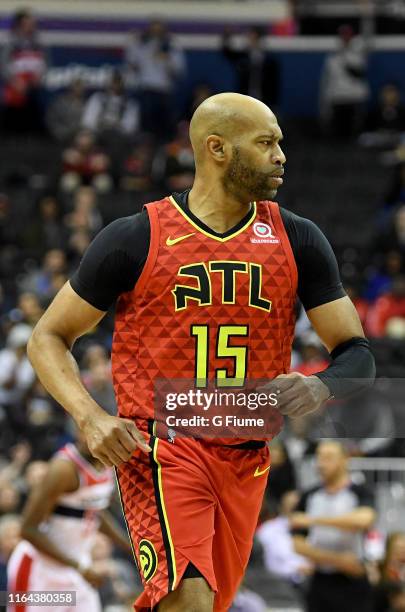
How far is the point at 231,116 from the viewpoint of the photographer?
17.8 ft

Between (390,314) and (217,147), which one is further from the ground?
(217,147)

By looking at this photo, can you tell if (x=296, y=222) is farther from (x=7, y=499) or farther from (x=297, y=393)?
(x=7, y=499)

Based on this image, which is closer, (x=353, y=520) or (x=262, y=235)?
(x=262, y=235)

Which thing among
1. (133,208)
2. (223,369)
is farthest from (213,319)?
(133,208)

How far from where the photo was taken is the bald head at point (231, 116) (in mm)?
5418

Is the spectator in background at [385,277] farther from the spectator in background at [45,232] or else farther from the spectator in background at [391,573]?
the spectator in background at [391,573]

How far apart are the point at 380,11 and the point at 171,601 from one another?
18659 mm

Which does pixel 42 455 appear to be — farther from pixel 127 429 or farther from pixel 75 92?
pixel 75 92

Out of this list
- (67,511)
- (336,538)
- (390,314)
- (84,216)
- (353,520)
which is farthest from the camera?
(84,216)

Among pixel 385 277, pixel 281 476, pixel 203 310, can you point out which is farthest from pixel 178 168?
pixel 203 310

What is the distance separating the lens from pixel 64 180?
64.0 feet

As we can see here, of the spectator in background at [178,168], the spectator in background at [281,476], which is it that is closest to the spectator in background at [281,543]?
the spectator in background at [281,476]

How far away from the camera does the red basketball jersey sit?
5391mm

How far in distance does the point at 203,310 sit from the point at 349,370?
60 cm
